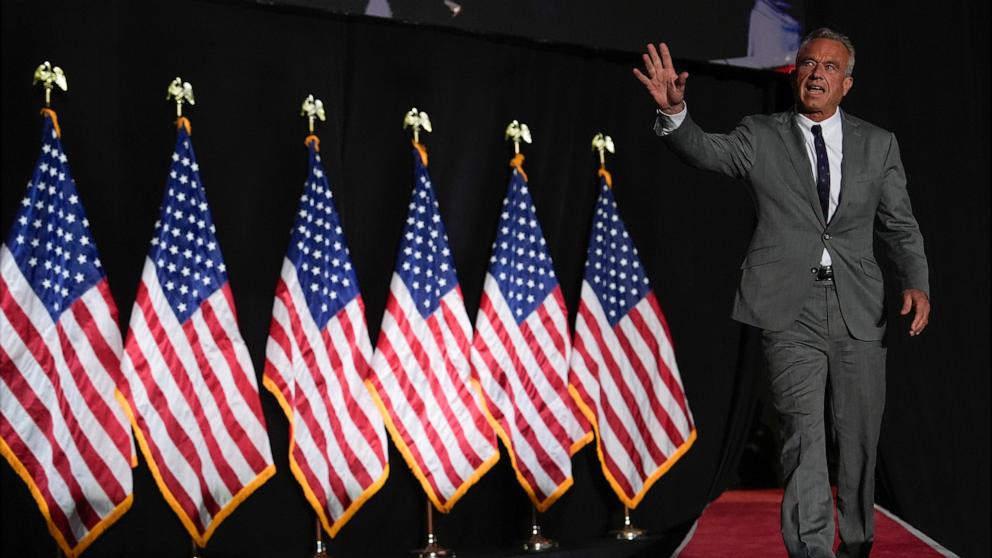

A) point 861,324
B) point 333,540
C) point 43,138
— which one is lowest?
point 333,540

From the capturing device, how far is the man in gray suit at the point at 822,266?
301 centimetres

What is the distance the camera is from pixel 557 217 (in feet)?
18.5

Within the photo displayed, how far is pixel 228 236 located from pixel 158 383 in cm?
77

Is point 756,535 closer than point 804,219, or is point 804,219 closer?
point 804,219

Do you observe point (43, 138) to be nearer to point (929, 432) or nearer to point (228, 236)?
point (228, 236)

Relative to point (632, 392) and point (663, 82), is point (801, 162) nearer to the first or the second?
point (663, 82)

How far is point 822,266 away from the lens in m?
3.04

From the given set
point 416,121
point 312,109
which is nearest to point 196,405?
point 312,109

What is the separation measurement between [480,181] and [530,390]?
1.04m

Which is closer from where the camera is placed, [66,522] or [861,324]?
[861,324]

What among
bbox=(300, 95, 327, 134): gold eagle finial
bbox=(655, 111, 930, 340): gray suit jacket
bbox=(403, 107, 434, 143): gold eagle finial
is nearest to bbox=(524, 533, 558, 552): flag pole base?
bbox=(403, 107, 434, 143): gold eagle finial

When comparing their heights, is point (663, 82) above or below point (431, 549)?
above

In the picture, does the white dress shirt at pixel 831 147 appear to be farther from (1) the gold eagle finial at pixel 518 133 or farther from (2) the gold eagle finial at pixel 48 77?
(2) the gold eagle finial at pixel 48 77

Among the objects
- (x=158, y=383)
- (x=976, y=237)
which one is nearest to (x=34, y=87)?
(x=158, y=383)
